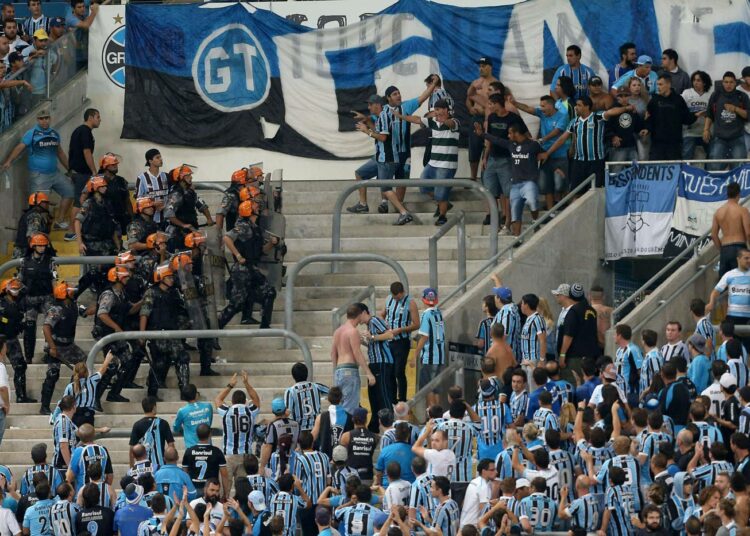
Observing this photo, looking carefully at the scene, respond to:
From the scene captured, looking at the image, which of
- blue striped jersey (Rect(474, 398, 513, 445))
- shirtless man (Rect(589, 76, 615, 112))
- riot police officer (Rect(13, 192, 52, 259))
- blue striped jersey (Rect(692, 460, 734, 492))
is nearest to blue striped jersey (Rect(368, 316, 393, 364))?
blue striped jersey (Rect(474, 398, 513, 445))

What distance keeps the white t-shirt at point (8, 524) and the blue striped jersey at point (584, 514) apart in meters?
5.27

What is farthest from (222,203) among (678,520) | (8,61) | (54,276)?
(678,520)

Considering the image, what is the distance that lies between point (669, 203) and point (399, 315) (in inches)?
177

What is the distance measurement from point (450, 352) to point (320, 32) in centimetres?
770

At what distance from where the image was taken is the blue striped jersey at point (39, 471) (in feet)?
68.5

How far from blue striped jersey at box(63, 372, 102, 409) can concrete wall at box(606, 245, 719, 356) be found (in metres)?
5.95

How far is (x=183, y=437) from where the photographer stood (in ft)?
73.6

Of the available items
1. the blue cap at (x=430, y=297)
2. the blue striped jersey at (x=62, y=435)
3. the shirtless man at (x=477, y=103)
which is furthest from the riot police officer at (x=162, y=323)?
the shirtless man at (x=477, y=103)

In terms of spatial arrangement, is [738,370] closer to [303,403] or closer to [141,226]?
[303,403]

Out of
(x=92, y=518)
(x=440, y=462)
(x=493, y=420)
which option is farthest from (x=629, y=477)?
(x=92, y=518)

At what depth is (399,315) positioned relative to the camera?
22.8 metres

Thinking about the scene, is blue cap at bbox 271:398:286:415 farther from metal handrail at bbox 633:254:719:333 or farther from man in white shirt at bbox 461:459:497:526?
metal handrail at bbox 633:254:719:333

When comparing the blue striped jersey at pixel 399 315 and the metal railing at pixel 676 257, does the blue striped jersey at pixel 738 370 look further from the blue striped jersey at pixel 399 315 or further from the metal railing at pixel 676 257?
the blue striped jersey at pixel 399 315

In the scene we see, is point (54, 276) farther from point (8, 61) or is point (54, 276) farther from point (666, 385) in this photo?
point (666, 385)
